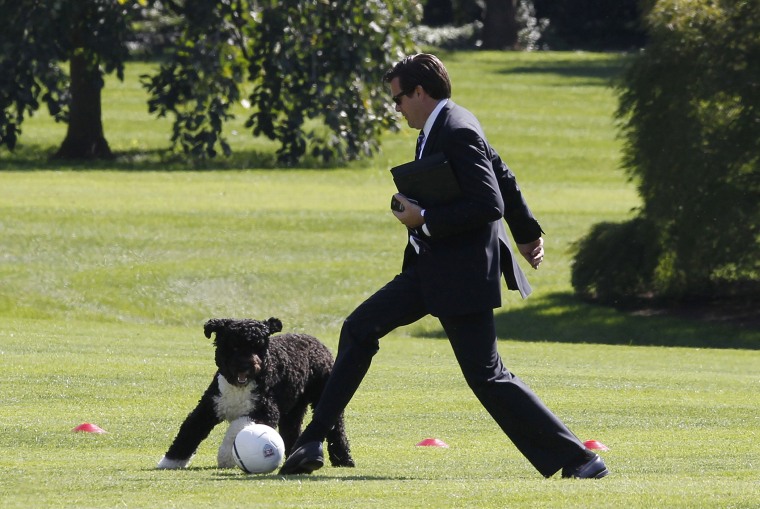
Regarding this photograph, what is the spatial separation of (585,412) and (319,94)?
18.5 metres

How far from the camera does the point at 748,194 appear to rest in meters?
20.9

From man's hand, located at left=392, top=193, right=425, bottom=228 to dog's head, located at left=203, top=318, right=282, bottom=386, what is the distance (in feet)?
3.38

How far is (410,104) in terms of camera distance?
7027 millimetres

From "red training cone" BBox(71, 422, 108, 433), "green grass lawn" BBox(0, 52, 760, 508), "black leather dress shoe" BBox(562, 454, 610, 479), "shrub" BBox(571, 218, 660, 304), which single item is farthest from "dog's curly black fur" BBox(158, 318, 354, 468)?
"shrub" BBox(571, 218, 660, 304)

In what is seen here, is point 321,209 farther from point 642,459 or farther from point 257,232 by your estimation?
point 642,459

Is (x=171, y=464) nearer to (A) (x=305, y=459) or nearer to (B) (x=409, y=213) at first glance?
(A) (x=305, y=459)

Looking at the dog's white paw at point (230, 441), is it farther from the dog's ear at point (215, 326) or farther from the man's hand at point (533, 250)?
the man's hand at point (533, 250)

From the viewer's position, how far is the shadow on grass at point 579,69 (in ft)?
155

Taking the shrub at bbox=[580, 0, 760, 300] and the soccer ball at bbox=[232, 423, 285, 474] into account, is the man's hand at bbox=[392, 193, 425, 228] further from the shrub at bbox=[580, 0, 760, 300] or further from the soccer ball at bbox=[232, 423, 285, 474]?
the shrub at bbox=[580, 0, 760, 300]

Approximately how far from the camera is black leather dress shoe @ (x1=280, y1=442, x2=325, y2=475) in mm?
7074

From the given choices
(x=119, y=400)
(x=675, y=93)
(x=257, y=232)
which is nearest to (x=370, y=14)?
(x=257, y=232)

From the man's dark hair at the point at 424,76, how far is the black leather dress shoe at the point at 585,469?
5.98 ft

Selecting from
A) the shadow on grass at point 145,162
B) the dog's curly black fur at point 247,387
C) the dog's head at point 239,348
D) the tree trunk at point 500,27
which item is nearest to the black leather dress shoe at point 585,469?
the dog's curly black fur at point 247,387

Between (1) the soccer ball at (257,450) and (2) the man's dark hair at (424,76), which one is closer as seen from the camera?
(2) the man's dark hair at (424,76)
